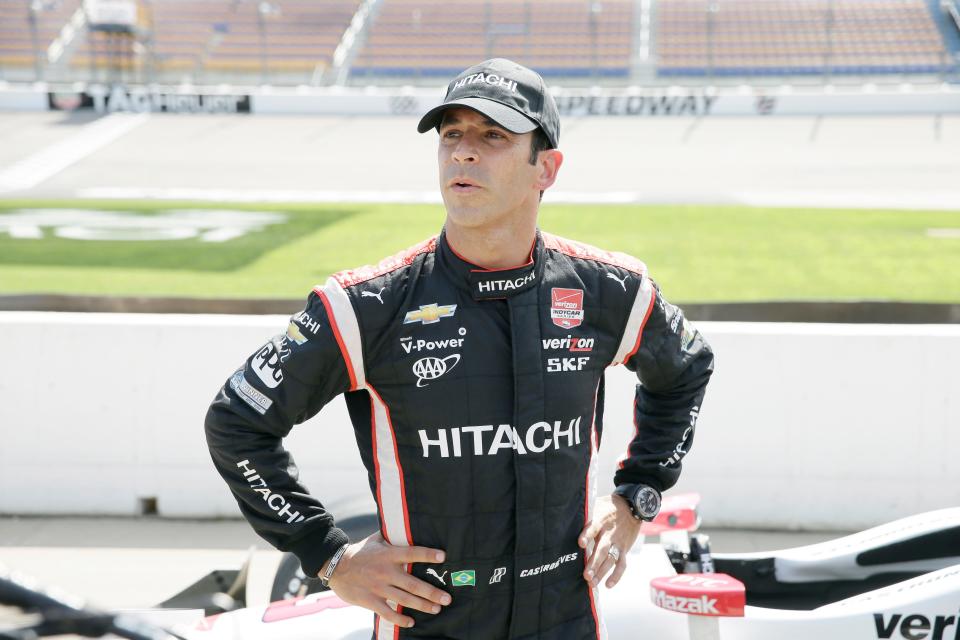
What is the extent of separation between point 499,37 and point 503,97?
33.3 meters

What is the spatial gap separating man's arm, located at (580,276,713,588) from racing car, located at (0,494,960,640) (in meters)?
0.29

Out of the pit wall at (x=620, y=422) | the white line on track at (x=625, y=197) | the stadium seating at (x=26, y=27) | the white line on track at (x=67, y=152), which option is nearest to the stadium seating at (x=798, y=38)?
the white line on track at (x=625, y=197)

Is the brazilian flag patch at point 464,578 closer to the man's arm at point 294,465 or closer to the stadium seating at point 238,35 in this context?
the man's arm at point 294,465

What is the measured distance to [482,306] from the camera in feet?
6.79

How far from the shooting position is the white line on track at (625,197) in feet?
52.2

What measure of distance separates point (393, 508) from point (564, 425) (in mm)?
396

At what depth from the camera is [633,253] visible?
11891 mm

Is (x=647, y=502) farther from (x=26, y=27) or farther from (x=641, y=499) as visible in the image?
(x=26, y=27)

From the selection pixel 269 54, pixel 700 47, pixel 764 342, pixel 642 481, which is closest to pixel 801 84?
pixel 700 47

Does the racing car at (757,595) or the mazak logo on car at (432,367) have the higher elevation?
the mazak logo on car at (432,367)

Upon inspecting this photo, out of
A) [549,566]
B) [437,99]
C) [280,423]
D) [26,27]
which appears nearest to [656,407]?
Answer: [549,566]

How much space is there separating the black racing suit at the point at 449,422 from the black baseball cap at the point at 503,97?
30 centimetres

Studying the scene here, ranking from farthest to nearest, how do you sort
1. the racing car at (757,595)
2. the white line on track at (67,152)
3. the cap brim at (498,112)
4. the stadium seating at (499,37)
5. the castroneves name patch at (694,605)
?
the stadium seating at (499,37) → the white line on track at (67,152) → the racing car at (757,595) → the castroneves name patch at (694,605) → the cap brim at (498,112)

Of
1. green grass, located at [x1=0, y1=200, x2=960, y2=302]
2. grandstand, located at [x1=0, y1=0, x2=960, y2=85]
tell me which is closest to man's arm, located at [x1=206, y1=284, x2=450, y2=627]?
green grass, located at [x1=0, y1=200, x2=960, y2=302]
